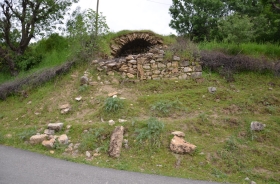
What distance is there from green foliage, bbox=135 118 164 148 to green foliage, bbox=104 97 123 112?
51.9 inches

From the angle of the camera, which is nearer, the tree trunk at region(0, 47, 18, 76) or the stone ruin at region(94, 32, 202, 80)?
the stone ruin at region(94, 32, 202, 80)

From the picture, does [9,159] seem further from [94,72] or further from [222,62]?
[222,62]

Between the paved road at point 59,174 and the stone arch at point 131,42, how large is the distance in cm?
680

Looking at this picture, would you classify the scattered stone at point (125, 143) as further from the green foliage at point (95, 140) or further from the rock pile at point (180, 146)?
the rock pile at point (180, 146)

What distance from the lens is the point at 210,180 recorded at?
14.2ft

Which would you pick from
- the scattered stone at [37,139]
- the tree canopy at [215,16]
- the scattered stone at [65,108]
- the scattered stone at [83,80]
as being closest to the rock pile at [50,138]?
the scattered stone at [37,139]

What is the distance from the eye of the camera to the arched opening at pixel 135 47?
11.5 meters

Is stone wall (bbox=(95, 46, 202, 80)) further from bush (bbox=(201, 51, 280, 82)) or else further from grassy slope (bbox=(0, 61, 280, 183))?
bush (bbox=(201, 51, 280, 82))

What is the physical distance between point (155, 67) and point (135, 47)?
370cm

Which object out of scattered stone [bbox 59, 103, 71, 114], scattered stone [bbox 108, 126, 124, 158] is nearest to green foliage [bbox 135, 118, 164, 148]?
scattered stone [bbox 108, 126, 124, 158]

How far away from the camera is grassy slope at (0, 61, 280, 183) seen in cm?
484

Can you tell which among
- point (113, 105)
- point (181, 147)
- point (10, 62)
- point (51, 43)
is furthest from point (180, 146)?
point (51, 43)

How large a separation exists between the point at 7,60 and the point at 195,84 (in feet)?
30.6

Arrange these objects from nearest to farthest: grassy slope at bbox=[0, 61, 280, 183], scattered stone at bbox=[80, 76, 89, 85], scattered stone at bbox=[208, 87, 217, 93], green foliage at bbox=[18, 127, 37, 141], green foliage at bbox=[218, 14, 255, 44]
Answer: grassy slope at bbox=[0, 61, 280, 183] → green foliage at bbox=[18, 127, 37, 141] → scattered stone at bbox=[208, 87, 217, 93] → scattered stone at bbox=[80, 76, 89, 85] → green foliage at bbox=[218, 14, 255, 44]
